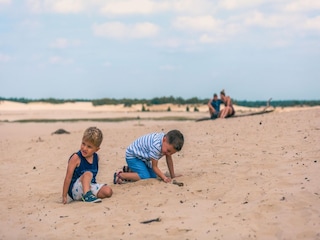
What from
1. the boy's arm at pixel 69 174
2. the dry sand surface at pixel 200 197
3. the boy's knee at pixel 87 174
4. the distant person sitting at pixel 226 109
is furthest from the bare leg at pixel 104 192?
the distant person sitting at pixel 226 109

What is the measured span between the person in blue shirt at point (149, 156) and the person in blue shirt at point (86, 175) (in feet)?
2.74

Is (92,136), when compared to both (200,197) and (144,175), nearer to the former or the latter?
(144,175)

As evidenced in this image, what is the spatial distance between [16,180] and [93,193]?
285 centimetres

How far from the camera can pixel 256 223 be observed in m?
5.00

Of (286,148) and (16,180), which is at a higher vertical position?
(286,148)

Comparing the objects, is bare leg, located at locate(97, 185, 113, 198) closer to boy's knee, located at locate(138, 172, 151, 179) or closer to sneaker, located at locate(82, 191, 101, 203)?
sneaker, located at locate(82, 191, 101, 203)

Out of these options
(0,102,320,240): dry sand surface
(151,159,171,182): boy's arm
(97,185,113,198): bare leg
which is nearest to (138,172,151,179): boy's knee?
(0,102,320,240): dry sand surface

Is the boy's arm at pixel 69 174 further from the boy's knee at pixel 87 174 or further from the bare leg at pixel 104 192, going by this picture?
the bare leg at pixel 104 192

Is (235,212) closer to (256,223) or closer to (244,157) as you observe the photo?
(256,223)

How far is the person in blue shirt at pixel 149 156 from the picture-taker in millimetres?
7035

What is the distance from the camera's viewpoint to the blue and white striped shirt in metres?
7.12

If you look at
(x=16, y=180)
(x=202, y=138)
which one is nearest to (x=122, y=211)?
(x=16, y=180)

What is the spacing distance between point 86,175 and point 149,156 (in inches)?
45.5

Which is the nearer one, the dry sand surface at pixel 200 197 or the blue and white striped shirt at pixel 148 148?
the dry sand surface at pixel 200 197
